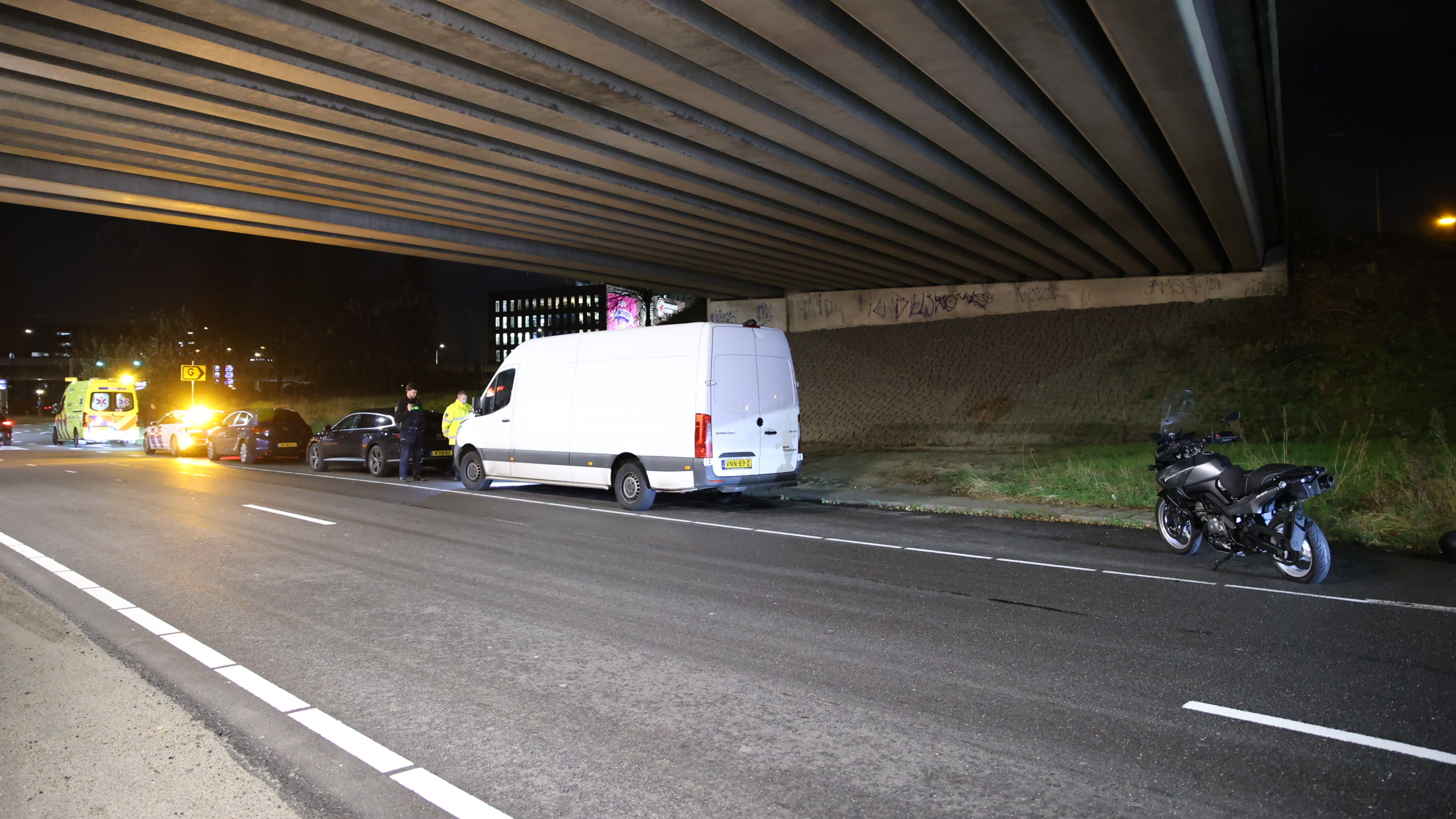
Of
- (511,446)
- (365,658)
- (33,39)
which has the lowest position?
(365,658)

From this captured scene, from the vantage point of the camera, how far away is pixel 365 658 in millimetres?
5441

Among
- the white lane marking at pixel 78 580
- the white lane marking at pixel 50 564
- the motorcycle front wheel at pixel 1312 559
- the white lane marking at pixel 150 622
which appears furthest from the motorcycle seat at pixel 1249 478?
the white lane marking at pixel 50 564

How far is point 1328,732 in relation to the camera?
13.3 feet

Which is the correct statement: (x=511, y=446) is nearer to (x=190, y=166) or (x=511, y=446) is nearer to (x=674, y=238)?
(x=190, y=166)

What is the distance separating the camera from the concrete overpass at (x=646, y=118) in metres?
11.0

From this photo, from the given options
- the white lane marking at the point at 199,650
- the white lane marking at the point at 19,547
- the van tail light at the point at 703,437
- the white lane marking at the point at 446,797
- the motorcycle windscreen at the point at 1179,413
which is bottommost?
the white lane marking at the point at 446,797

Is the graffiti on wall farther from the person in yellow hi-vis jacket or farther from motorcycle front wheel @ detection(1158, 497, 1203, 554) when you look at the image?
motorcycle front wheel @ detection(1158, 497, 1203, 554)

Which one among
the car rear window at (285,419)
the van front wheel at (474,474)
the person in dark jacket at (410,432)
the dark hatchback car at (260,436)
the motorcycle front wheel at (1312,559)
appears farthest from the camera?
the car rear window at (285,419)

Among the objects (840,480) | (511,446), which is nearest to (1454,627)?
(840,480)

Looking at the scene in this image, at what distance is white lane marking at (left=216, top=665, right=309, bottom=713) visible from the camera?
4.59m

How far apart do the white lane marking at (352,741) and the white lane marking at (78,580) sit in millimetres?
4407

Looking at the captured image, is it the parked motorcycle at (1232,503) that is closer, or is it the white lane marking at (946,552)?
the parked motorcycle at (1232,503)

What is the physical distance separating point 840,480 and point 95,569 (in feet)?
35.7

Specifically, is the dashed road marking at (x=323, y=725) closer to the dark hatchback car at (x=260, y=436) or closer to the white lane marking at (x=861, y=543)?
the white lane marking at (x=861, y=543)
